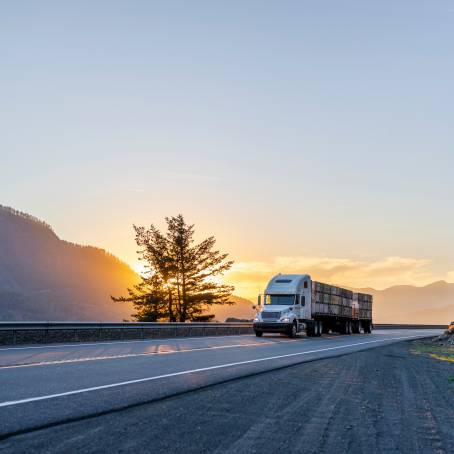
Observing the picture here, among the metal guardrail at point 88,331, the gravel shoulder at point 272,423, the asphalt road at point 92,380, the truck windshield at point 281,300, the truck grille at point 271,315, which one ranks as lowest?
the gravel shoulder at point 272,423

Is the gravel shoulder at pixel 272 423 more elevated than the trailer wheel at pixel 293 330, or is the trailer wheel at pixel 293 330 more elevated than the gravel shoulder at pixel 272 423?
the trailer wheel at pixel 293 330

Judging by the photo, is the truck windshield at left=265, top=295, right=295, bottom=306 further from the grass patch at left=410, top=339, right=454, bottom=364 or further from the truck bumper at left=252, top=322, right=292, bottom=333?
the grass patch at left=410, top=339, right=454, bottom=364

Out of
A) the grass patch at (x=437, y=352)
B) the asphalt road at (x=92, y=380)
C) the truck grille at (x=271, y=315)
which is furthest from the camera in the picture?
the truck grille at (x=271, y=315)

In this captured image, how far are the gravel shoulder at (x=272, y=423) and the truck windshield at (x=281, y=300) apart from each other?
2272 centimetres

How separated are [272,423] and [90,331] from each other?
18976mm

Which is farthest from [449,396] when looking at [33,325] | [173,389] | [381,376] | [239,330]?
[239,330]

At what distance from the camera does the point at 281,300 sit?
1318 inches

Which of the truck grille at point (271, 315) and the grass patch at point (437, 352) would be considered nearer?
the grass patch at point (437, 352)

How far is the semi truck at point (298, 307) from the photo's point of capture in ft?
106

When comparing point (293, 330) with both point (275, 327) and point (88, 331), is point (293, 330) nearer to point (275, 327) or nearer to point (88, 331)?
point (275, 327)

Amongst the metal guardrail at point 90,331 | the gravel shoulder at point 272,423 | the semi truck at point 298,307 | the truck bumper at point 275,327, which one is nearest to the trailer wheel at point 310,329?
the semi truck at point 298,307

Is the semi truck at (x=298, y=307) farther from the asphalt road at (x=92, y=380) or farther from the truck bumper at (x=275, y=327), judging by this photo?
the asphalt road at (x=92, y=380)

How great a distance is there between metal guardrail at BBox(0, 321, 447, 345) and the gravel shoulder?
1248cm

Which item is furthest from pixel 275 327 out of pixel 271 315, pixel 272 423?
pixel 272 423
